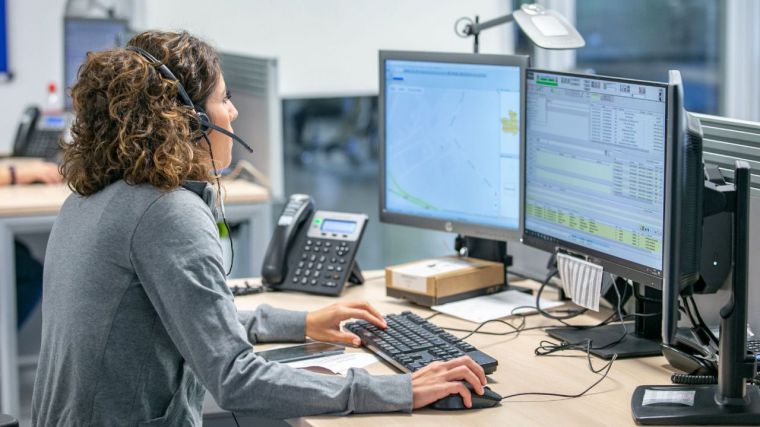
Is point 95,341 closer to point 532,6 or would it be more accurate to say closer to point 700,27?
point 532,6

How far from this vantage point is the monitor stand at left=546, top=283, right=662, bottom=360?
1.68 meters

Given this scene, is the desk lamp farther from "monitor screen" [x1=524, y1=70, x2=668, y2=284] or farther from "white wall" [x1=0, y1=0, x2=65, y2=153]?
"white wall" [x1=0, y1=0, x2=65, y2=153]

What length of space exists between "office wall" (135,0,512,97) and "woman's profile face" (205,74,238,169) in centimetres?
243

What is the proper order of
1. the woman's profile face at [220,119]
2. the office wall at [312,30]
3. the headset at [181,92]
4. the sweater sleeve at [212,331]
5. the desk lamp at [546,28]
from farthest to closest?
the office wall at [312,30]
the desk lamp at [546,28]
the woman's profile face at [220,119]
the headset at [181,92]
the sweater sleeve at [212,331]

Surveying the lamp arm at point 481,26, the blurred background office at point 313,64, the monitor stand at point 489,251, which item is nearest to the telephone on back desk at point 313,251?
the monitor stand at point 489,251

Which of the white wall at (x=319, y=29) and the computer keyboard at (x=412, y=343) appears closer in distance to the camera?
the computer keyboard at (x=412, y=343)

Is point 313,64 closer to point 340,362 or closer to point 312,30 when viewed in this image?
point 312,30

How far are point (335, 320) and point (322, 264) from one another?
0.41 m

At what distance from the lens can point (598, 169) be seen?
168 centimetres

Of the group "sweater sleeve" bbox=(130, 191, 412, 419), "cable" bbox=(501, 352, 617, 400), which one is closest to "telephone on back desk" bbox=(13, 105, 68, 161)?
"sweater sleeve" bbox=(130, 191, 412, 419)

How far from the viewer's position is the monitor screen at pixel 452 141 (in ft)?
6.51

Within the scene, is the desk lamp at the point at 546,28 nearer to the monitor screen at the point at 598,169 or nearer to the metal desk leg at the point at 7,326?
the monitor screen at the point at 598,169

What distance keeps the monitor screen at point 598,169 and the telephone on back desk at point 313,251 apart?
0.44 meters

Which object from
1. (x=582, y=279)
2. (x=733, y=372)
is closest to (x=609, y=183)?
(x=582, y=279)
